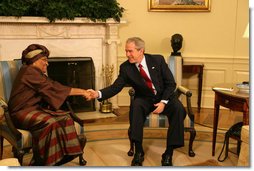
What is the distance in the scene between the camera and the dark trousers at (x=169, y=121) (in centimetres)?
265

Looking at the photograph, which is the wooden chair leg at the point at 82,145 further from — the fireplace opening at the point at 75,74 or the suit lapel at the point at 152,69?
the fireplace opening at the point at 75,74

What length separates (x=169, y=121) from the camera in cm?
274

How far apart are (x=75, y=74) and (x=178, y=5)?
141 centimetres

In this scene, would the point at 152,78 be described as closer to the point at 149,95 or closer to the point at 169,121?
the point at 149,95

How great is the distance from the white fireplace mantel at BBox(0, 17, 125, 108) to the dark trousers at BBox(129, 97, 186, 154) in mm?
1460

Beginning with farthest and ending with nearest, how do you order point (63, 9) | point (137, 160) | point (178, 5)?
1. point (178, 5)
2. point (63, 9)
3. point (137, 160)

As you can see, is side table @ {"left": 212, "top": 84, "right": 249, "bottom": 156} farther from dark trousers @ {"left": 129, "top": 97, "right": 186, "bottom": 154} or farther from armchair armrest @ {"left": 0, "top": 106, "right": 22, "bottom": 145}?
armchair armrest @ {"left": 0, "top": 106, "right": 22, "bottom": 145}

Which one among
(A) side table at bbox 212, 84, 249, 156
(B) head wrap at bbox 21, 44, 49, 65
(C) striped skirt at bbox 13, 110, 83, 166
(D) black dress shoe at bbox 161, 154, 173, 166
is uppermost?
(B) head wrap at bbox 21, 44, 49, 65

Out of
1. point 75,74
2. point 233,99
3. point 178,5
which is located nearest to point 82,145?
point 233,99

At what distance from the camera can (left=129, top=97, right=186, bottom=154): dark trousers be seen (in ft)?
8.68

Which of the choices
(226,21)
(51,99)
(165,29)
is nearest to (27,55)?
(51,99)

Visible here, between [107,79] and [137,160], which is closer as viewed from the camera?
[137,160]

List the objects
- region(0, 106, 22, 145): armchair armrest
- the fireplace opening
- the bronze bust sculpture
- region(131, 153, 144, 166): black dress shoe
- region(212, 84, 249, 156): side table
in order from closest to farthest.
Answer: region(0, 106, 22, 145): armchair armrest
region(212, 84, 249, 156): side table
region(131, 153, 144, 166): black dress shoe
the fireplace opening
the bronze bust sculpture

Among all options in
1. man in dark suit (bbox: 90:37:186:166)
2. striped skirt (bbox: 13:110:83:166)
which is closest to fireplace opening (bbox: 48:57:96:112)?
man in dark suit (bbox: 90:37:186:166)
